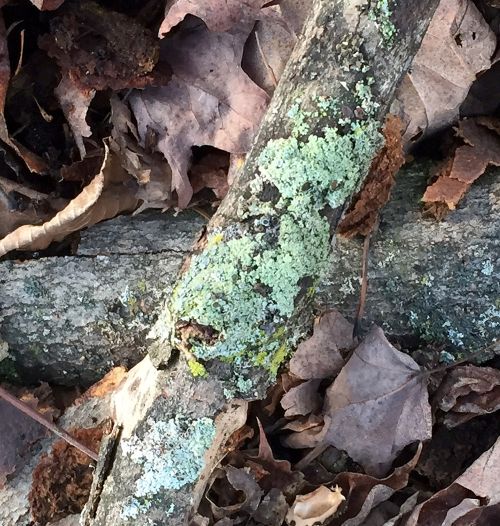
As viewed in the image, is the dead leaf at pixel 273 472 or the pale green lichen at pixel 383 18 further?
the dead leaf at pixel 273 472

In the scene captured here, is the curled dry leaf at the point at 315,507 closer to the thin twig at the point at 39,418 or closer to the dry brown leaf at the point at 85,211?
the thin twig at the point at 39,418

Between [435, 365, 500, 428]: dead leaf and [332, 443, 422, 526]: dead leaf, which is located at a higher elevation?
[435, 365, 500, 428]: dead leaf

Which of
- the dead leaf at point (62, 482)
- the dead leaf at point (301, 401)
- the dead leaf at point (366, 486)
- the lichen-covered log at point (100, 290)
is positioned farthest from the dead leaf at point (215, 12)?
the dead leaf at point (366, 486)

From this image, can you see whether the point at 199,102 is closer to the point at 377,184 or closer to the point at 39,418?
the point at 377,184

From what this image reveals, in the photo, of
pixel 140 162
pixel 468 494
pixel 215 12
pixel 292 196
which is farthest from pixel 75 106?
pixel 468 494

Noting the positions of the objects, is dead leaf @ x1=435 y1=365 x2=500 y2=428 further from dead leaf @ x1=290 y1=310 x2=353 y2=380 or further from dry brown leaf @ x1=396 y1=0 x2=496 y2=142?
dry brown leaf @ x1=396 y1=0 x2=496 y2=142

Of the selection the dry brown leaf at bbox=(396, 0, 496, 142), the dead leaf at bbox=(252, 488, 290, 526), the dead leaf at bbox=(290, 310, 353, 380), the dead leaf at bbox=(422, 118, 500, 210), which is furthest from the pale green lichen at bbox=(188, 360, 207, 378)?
the dry brown leaf at bbox=(396, 0, 496, 142)

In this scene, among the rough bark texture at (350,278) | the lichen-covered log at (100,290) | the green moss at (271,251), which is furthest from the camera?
the lichen-covered log at (100,290)
